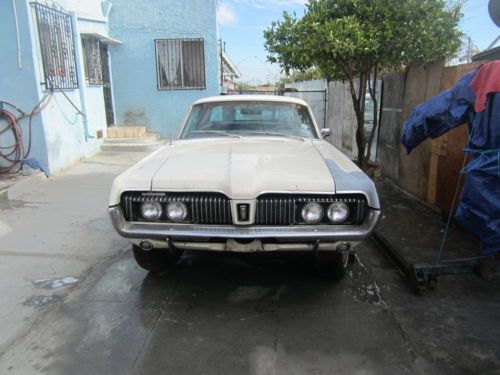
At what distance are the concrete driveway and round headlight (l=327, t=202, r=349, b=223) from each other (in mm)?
813

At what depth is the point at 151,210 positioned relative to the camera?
313 centimetres

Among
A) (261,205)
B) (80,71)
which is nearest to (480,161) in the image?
(261,205)

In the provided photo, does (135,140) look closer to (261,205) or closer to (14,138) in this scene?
(14,138)

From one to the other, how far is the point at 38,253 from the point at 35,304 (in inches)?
46.1

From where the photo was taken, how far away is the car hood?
9.73ft

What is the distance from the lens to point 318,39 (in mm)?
5773

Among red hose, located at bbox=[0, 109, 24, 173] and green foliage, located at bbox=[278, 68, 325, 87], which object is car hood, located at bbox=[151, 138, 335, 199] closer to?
green foliage, located at bbox=[278, 68, 325, 87]

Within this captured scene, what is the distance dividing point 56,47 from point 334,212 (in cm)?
739

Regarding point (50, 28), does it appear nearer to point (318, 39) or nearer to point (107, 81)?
point (107, 81)

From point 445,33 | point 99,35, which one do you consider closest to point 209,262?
point 445,33

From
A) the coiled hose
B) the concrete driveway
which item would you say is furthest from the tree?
the coiled hose

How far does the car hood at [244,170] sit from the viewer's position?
2967 mm

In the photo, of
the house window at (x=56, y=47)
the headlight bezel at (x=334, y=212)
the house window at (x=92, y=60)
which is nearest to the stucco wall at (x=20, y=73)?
the house window at (x=56, y=47)

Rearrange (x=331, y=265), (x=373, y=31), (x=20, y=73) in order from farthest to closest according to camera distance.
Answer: (x=20, y=73), (x=373, y=31), (x=331, y=265)
